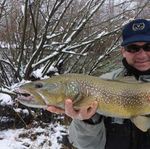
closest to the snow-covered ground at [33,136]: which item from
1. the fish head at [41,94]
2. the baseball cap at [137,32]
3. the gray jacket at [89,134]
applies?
the gray jacket at [89,134]

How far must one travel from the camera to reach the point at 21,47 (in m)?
7.63

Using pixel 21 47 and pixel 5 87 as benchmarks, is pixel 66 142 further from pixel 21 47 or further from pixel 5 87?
pixel 21 47

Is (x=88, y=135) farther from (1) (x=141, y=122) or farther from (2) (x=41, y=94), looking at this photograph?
(2) (x=41, y=94)

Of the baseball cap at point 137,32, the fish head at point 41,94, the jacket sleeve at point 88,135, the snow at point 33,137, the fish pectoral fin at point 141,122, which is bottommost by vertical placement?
the snow at point 33,137

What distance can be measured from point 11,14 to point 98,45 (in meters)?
1.85

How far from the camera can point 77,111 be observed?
8.55 feet

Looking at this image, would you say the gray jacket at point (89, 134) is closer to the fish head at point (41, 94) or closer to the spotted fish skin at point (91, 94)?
the spotted fish skin at point (91, 94)

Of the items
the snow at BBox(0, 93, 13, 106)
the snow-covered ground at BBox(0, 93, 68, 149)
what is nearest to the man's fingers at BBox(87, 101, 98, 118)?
the snow-covered ground at BBox(0, 93, 68, 149)

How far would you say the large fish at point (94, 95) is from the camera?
2.46 m

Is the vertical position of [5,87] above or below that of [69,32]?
below

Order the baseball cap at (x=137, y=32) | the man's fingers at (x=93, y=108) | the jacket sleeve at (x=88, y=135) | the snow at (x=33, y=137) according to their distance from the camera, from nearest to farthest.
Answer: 1. the man's fingers at (x=93, y=108)
2. the jacket sleeve at (x=88, y=135)
3. the baseball cap at (x=137, y=32)
4. the snow at (x=33, y=137)

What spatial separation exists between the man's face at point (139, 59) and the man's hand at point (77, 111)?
1.69 feet

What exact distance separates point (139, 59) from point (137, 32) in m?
0.18

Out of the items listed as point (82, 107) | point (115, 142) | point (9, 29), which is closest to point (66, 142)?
point (9, 29)
